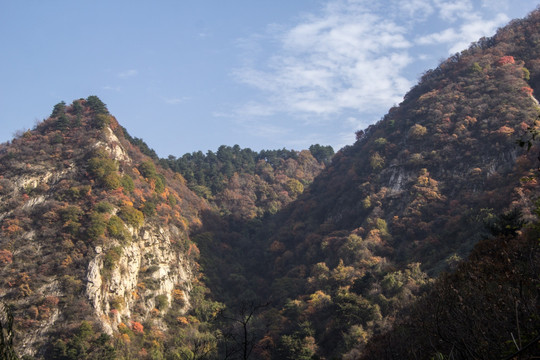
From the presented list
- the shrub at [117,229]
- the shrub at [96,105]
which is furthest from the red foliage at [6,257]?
the shrub at [96,105]

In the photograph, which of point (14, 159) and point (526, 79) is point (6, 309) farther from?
point (526, 79)

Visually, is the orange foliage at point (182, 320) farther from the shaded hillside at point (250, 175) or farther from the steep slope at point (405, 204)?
the shaded hillside at point (250, 175)

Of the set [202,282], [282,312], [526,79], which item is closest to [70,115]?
[202,282]

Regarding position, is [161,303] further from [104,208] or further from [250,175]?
[250,175]

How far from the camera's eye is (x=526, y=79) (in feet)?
198

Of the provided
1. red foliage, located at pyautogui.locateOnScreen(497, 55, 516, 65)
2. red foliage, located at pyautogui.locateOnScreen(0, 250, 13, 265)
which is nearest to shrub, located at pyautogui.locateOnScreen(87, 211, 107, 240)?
red foliage, located at pyautogui.locateOnScreen(0, 250, 13, 265)

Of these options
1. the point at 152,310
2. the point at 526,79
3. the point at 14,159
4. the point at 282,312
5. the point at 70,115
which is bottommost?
the point at 282,312

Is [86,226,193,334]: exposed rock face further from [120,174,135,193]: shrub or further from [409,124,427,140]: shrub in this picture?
[409,124,427,140]: shrub

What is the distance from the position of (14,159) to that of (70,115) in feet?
48.7

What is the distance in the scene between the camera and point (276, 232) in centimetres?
7525

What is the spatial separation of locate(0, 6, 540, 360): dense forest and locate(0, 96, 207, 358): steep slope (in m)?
0.18

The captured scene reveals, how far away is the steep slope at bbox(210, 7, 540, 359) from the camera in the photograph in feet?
132

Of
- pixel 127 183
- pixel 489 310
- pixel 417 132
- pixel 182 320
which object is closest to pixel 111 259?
pixel 182 320

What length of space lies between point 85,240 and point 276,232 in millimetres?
33710
